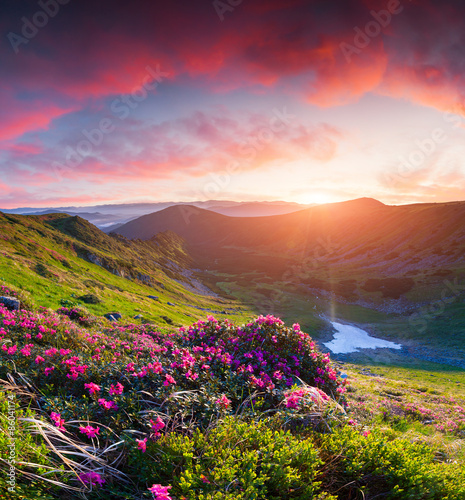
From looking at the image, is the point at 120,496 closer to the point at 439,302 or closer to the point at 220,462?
the point at 220,462

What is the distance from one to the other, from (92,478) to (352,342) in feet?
223

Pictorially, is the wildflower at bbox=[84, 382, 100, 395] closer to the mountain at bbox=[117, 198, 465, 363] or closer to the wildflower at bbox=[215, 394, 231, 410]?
the wildflower at bbox=[215, 394, 231, 410]

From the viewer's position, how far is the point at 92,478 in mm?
3518

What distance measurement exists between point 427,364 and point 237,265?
14373cm

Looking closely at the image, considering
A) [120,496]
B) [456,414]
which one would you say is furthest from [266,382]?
[456,414]

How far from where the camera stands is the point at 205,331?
9.80 metres

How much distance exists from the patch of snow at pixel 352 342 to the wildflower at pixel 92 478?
57.3 metres

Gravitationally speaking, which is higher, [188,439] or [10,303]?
[188,439]

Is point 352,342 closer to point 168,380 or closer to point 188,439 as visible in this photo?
point 168,380

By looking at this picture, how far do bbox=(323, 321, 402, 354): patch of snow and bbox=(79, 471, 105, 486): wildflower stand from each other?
5732 cm

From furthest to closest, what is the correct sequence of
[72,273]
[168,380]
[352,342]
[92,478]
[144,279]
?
[144,279], [352,342], [72,273], [168,380], [92,478]

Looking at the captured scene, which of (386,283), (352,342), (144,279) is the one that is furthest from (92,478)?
(386,283)

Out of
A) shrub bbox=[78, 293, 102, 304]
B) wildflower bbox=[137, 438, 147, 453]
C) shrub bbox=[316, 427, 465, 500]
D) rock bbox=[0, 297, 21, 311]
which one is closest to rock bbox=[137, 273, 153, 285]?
shrub bbox=[78, 293, 102, 304]

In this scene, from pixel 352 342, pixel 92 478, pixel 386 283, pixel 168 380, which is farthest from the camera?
Answer: pixel 386 283
